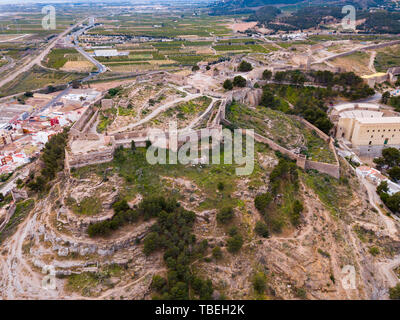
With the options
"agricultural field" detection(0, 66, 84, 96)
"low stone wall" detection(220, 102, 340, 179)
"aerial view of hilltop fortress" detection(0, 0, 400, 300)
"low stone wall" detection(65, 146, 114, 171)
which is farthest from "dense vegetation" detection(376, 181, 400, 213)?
"agricultural field" detection(0, 66, 84, 96)

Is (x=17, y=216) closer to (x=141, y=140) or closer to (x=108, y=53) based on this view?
(x=141, y=140)

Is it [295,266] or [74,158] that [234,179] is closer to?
[295,266]

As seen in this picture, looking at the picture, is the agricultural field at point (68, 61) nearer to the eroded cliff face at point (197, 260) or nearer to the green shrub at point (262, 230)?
the eroded cliff face at point (197, 260)

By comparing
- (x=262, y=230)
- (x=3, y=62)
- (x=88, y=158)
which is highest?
(x=88, y=158)

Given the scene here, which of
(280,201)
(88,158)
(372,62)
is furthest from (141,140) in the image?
(372,62)

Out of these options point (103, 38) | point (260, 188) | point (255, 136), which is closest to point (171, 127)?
point (255, 136)

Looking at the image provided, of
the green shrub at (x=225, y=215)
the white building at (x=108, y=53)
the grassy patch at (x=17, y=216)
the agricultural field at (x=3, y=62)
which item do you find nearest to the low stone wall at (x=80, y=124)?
the grassy patch at (x=17, y=216)
